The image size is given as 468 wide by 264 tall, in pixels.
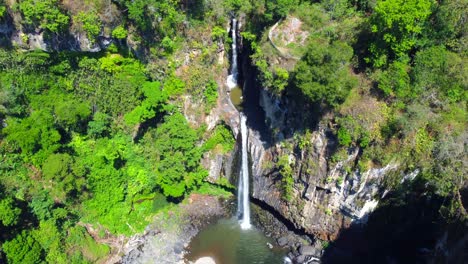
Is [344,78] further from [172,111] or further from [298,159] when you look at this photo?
[172,111]

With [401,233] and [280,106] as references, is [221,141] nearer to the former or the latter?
[280,106]

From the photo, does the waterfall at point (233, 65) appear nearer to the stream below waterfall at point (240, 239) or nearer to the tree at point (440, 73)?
the stream below waterfall at point (240, 239)

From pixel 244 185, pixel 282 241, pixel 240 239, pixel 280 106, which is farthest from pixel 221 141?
pixel 282 241

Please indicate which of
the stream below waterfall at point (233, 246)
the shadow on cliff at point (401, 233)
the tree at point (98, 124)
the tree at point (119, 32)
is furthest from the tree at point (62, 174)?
the shadow on cliff at point (401, 233)

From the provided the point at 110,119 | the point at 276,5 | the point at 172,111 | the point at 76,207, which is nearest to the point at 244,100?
the point at 172,111

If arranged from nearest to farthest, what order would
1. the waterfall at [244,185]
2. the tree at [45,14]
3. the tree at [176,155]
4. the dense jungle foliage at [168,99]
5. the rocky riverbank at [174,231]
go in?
the dense jungle foliage at [168,99], the tree at [45,14], the rocky riverbank at [174,231], the tree at [176,155], the waterfall at [244,185]
